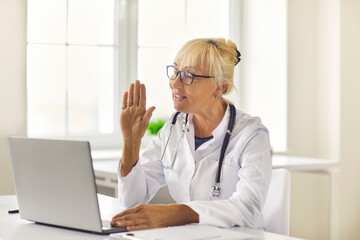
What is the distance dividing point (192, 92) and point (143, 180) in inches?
14.1

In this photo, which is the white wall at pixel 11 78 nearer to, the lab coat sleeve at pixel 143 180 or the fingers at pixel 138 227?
the lab coat sleeve at pixel 143 180

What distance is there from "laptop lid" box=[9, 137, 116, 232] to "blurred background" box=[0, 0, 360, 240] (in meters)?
2.16

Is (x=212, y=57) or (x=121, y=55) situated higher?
(x=121, y=55)

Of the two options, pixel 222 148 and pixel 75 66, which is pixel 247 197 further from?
pixel 75 66

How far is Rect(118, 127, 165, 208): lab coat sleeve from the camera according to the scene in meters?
1.96

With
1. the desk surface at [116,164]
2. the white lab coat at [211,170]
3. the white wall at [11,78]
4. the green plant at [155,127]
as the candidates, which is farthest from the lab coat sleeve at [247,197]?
the green plant at [155,127]

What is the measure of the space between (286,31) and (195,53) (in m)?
2.43

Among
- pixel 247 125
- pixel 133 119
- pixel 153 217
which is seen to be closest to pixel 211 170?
pixel 247 125

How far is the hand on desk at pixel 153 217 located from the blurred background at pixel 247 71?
A: 233 centimetres

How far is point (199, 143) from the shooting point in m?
2.07

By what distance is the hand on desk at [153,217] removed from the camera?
4.96 feet

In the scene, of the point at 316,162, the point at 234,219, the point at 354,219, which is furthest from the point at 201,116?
the point at 354,219

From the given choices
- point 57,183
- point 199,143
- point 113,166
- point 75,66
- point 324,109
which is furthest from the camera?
A: point 324,109

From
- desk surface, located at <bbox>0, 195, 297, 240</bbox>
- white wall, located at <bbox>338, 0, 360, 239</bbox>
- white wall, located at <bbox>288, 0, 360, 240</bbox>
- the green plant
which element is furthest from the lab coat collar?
white wall, located at <bbox>338, 0, 360, 239</bbox>
